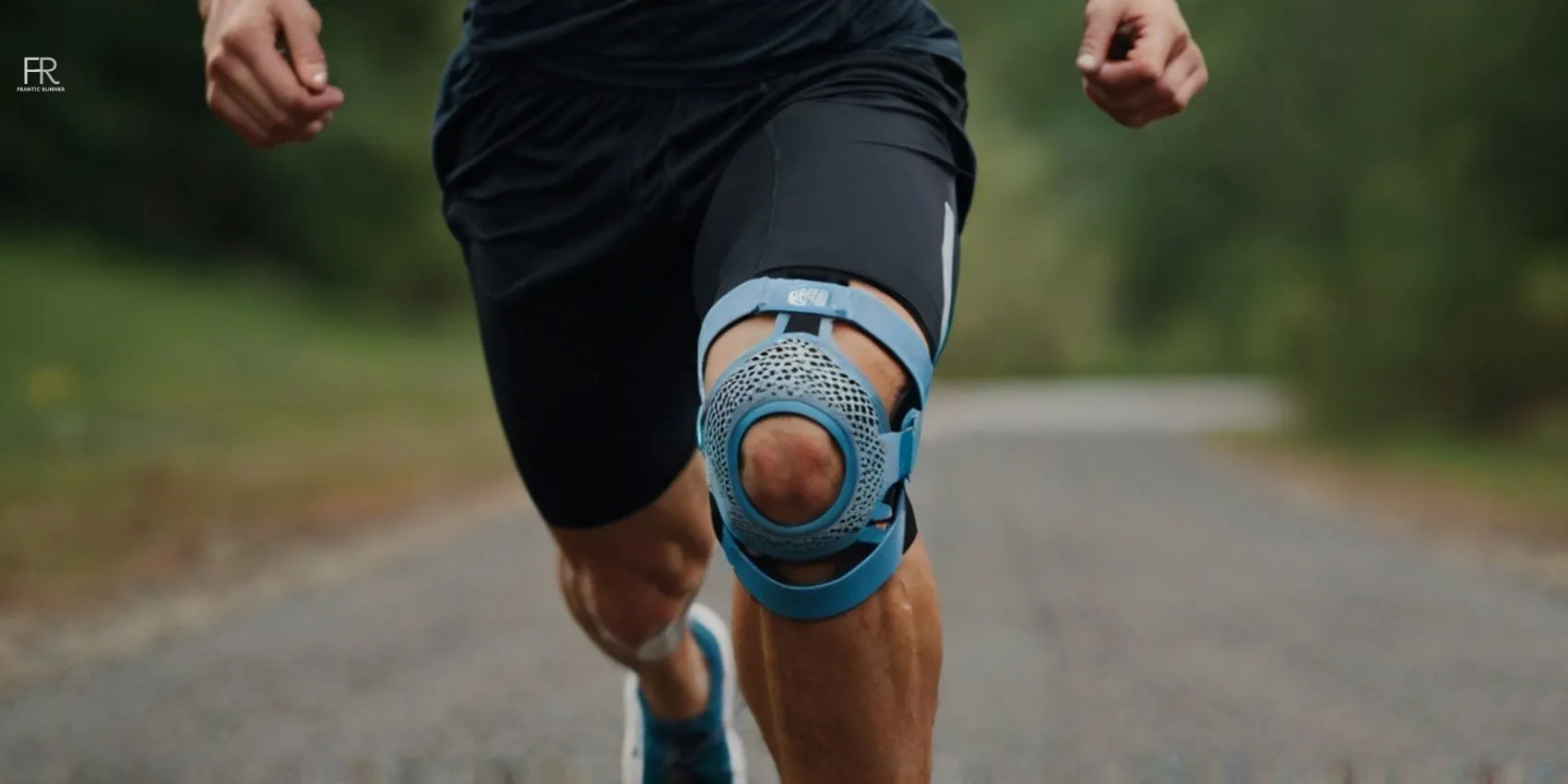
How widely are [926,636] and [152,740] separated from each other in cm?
307

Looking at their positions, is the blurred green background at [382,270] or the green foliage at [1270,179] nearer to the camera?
the blurred green background at [382,270]

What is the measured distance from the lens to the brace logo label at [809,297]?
190cm

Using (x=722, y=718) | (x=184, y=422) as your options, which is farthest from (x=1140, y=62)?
(x=184, y=422)

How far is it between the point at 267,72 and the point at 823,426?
744 mm

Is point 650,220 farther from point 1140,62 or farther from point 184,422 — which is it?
point 184,422

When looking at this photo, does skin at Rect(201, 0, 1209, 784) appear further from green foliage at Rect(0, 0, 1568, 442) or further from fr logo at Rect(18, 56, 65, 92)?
fr logo at Rect(18, 56, 65, 92)

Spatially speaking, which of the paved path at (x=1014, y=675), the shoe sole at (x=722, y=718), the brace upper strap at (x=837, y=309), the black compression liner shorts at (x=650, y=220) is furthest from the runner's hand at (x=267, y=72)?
the paved path at (x=1014, y=675)

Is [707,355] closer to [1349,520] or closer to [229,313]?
[1349,520]

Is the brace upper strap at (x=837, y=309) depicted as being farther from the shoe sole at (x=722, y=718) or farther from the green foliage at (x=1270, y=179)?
the green foliage at (x=1270, y=179)

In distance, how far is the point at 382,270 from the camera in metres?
28.0

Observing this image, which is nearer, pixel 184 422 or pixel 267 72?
pixel 267 72

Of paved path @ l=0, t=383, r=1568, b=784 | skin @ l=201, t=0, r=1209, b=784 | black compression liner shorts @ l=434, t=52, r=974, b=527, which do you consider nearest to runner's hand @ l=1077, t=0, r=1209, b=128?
skin @ l=201, t=0, r=1209, b=784

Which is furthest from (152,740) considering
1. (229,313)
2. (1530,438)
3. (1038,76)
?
(1038,76)

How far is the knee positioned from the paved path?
2.13 meters
